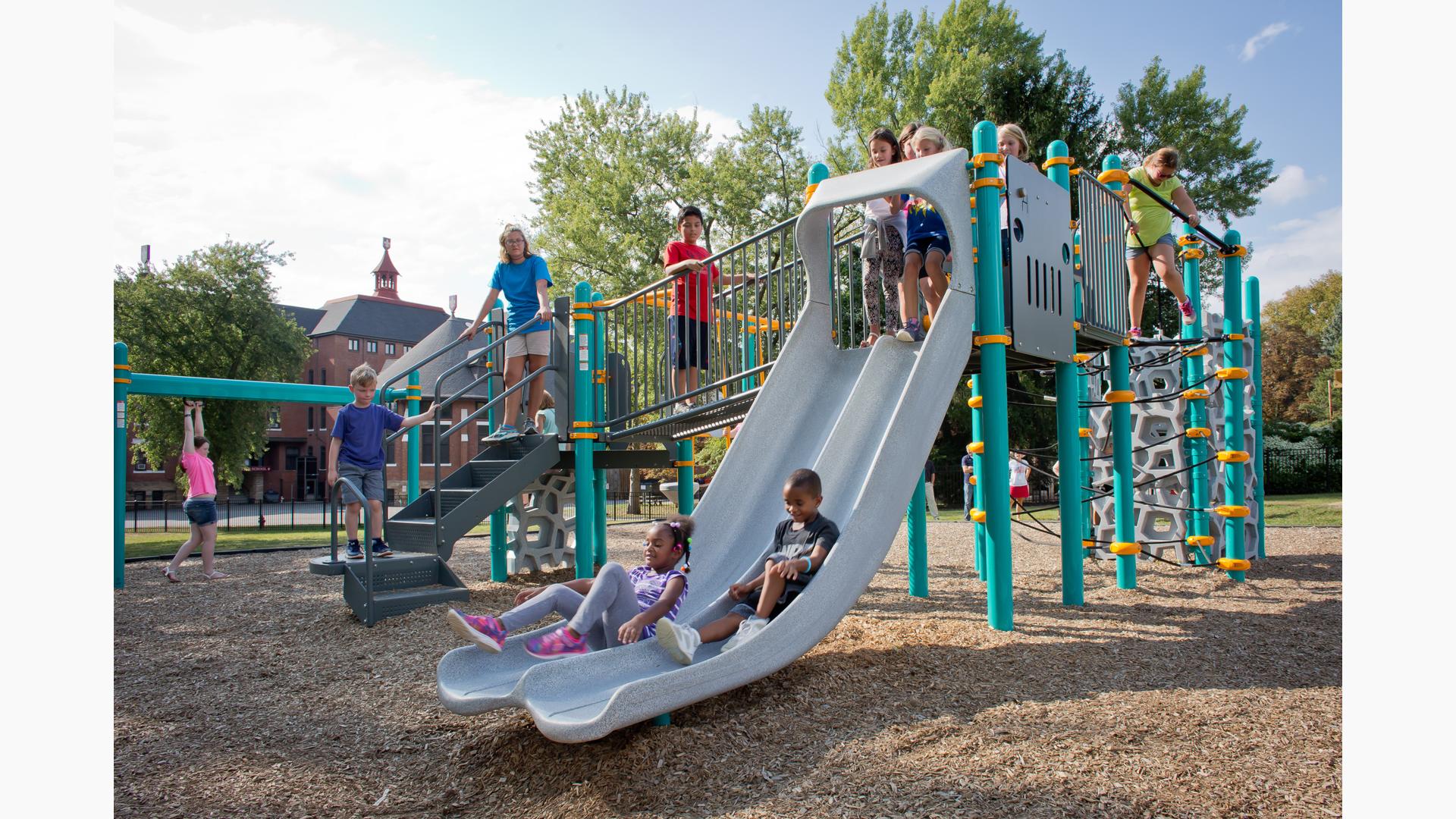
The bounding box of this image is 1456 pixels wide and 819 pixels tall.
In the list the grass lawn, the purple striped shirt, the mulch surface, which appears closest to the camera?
the mulch surface

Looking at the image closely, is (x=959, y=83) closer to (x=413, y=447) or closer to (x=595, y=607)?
(x=413, y=447)

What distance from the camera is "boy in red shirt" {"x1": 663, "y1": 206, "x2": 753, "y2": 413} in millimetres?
7723

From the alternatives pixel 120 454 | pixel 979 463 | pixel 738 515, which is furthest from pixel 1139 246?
pixel 120 454

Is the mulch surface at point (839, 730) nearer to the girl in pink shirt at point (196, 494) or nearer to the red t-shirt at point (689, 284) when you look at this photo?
the red t-shirt at point (689, 284)

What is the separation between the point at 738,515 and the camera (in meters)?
5.44

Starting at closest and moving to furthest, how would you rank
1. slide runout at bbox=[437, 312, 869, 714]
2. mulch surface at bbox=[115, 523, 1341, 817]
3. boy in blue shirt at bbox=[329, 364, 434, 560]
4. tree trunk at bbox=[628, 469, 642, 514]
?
1. mulch surface at bbox=[115, 523, 1341, 817]
2. slide runout at bbox=[437, 312, 869, 714]
3. boy in blue shirt at bbox=[329, 364, 434, 560]
4. tree trunk at bbox=[628, 469, 642, 514]

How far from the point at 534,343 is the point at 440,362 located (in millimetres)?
45495

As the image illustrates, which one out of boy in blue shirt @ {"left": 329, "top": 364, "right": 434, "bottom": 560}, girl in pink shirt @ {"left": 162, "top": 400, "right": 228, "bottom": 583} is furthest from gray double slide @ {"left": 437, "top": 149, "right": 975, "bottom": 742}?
girl in pink shirt @ {"left": 162, "top": 400, "right": 228, "bottom": 583}

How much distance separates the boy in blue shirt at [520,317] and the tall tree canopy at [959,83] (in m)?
19.6

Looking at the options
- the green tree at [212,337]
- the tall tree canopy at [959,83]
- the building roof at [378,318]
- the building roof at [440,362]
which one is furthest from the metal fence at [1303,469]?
the building roof at [378,318]

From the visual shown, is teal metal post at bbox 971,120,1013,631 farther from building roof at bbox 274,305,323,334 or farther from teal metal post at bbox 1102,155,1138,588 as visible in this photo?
building roof at bbox 274,305,323,334

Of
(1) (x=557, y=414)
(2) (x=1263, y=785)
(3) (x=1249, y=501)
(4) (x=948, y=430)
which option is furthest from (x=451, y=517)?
(4) (x=948, y=430)

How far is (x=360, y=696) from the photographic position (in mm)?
4895

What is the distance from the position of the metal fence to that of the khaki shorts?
2288 centimetres
